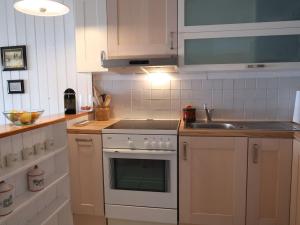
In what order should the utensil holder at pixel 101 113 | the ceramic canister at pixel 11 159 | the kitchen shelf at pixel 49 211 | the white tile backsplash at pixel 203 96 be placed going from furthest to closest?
the utensil holder at pixel 101 113 < the white tile backsplash at pixel 203 96 < the kitchen shelf at pixel 49 211 < the ceramic canister at pixel 11 159

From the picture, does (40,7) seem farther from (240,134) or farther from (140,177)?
(240,134)

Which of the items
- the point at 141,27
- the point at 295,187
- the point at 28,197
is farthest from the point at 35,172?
the point at 295,187

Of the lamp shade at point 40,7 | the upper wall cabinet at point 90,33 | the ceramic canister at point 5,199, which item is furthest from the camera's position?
the upper wall cabinet at point 90,33

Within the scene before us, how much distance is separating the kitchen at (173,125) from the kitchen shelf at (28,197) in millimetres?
12

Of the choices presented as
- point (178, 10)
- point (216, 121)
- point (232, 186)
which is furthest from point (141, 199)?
point (178, 10)

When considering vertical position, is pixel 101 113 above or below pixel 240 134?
above

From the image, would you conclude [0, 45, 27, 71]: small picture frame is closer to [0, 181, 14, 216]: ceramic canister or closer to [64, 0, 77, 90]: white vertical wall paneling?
[64, 0, 77, 90]: white vertical wall paneling

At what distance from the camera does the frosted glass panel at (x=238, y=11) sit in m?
1.93

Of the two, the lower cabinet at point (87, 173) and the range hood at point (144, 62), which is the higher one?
Result: the range hood at point (144, 62)

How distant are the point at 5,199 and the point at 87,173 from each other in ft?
2.74

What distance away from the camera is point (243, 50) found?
2027 mm

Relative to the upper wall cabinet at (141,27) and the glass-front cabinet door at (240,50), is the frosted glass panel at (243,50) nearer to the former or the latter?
the glass-front cabinet door at (240,50)

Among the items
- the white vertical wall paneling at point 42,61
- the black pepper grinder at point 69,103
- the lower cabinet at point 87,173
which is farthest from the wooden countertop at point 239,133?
the white vertical wall paneling at point 42,61

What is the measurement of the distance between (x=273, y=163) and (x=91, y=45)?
181cm
